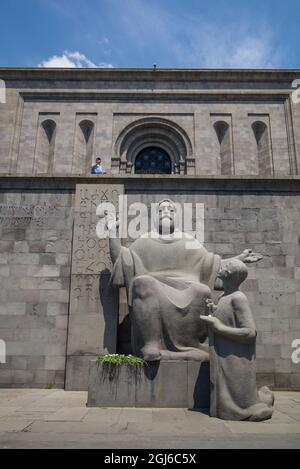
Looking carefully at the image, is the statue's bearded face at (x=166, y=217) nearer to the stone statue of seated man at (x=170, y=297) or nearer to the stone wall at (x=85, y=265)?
the stone statue of seated man at (x=170, y=297)

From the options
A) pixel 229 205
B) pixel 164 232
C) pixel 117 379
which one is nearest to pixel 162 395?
pixel 117 379

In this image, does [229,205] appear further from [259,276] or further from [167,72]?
[167,72]

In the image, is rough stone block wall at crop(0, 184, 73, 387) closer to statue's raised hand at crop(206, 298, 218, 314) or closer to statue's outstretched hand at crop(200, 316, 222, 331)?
statue's raised hand at crop(206, 298, 218, 314)

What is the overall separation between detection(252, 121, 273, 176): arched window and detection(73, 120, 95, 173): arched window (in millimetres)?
9205

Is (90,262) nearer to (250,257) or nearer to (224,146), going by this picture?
(250,257)

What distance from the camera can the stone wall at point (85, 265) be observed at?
345 inches

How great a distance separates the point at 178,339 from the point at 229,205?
4.33 meters

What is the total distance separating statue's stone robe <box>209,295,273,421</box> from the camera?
17.6ft

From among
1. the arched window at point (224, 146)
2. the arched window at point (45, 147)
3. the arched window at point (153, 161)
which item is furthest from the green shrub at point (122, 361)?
the arched window at point (45, 147)

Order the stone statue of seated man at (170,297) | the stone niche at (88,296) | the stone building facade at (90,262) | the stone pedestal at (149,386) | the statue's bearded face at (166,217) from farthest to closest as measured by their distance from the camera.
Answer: the stone building facade at (90,262) < the stone niche at (88,296) < the statue's bearded face at (166,217) < the stone statue of seated man at (170,297) < the stone pedestal at (149,386)

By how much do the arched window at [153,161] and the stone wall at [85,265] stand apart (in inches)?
468

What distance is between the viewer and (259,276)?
942cm

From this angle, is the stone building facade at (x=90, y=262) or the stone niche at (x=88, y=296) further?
the stone building facade at (x=90, y=262)

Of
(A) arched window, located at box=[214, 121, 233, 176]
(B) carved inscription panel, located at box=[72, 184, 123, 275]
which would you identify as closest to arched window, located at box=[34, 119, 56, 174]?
(A) arched window, located at box=[214, 121, 233, 176]
